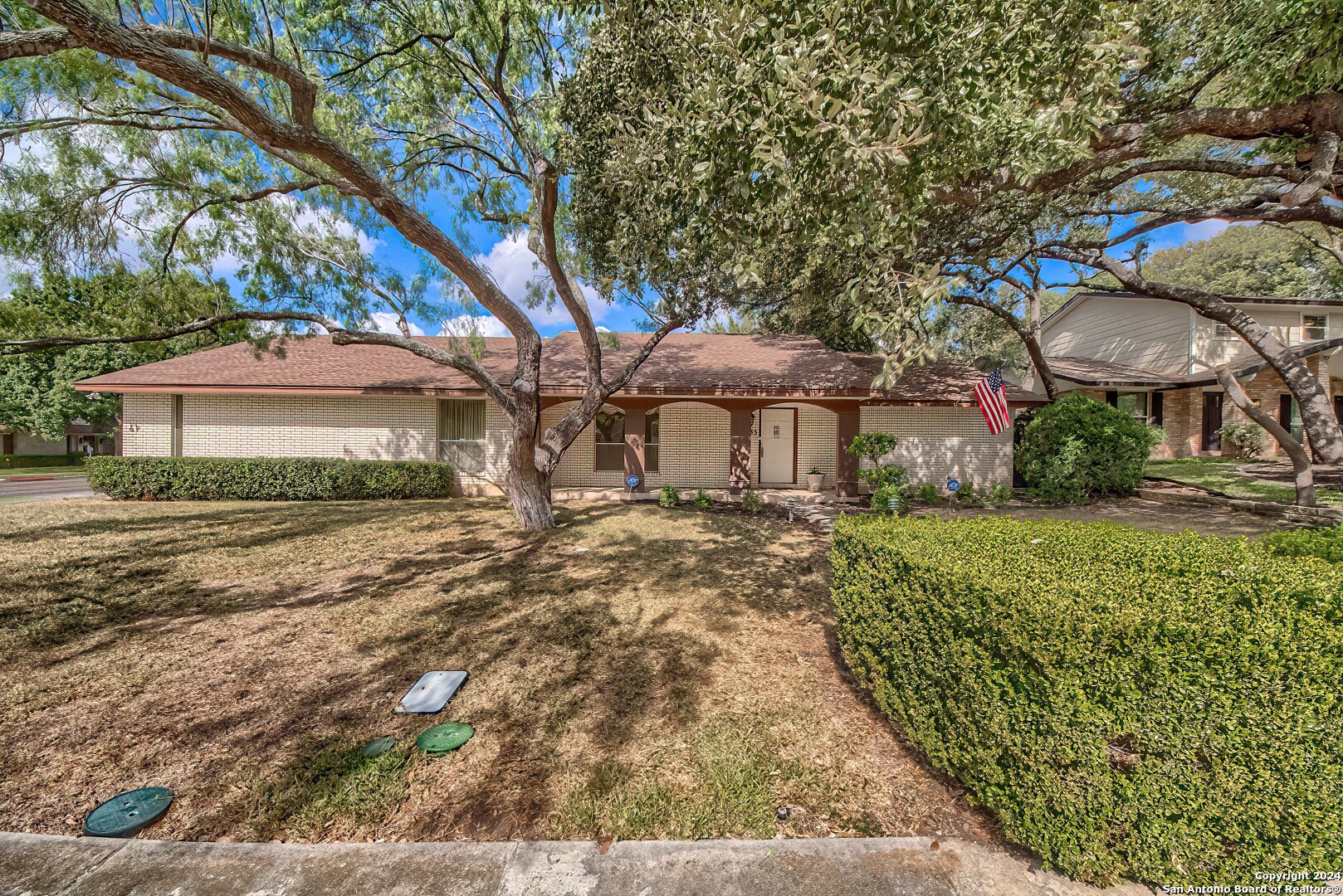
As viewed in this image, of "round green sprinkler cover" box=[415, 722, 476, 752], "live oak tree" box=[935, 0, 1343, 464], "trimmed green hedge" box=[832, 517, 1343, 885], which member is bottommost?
"round green sprinkler cover" box=[415, 722, 476, 752]

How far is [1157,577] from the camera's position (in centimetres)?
244

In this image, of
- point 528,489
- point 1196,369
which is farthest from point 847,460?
point 1196,369

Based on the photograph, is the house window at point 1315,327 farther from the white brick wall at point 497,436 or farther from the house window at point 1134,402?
the white brick wall at point 497,436

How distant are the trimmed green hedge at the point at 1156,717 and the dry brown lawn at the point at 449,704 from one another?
0.45 metres

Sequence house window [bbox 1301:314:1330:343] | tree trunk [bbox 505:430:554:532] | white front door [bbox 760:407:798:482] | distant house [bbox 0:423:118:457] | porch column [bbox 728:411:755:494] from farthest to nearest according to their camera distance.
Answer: distant house [bbox 0:423:118:457]
house window [bbox 1301:314:1330:343]
white front door [bbox 760:407:798:482]
porch column [bbox 728:411:755:494]
tree trunk [bbox 505:430:554:532]

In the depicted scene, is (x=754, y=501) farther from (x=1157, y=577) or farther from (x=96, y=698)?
(x=96, y=698)

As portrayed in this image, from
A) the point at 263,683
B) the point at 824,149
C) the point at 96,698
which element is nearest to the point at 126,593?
the point at 96,698

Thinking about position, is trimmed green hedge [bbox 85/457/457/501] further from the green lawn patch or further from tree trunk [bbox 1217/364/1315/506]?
the green lawn patch

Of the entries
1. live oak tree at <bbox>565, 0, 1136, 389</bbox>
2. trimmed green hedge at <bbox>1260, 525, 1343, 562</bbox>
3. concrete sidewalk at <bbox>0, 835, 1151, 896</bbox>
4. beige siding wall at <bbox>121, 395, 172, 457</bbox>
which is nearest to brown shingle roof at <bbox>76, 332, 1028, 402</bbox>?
beige siding wall at <bbox>121, 395, 172, 457</bbox>

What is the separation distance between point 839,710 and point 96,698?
494cm

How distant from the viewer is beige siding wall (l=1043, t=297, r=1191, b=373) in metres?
17.5

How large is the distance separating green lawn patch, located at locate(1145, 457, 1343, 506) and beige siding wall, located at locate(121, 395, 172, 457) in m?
25.2

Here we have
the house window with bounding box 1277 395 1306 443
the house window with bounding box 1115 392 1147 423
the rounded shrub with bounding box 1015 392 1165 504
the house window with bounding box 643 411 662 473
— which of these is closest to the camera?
the rounded shrub with bounding box 1015 392 1165 504

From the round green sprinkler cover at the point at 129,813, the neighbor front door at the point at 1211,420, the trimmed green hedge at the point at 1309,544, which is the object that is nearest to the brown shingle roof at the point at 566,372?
the trimmed green hedge at the point at 1309,544
